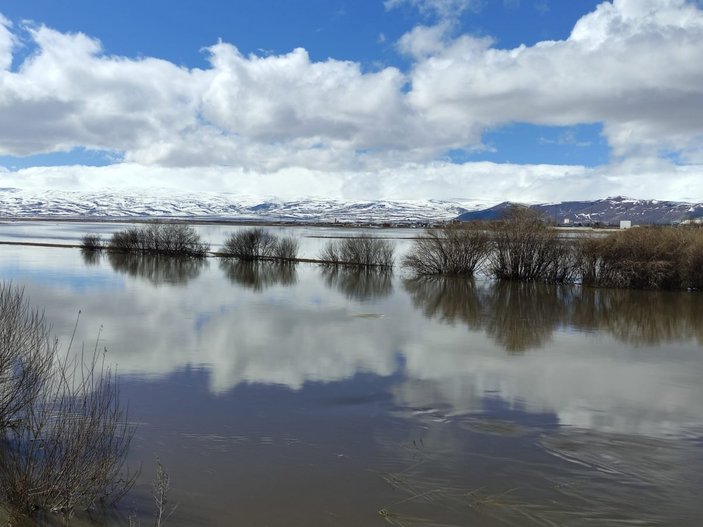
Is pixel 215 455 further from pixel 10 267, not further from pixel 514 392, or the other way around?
pixel 10 267

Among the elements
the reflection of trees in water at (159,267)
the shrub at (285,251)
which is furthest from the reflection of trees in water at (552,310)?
the shrub at (285,251)

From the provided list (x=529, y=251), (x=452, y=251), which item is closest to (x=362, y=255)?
(x=452, y=251)

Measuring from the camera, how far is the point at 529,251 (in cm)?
4303

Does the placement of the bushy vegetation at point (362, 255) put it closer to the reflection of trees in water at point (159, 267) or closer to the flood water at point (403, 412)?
the reflection of trees in water at point (159, 267)

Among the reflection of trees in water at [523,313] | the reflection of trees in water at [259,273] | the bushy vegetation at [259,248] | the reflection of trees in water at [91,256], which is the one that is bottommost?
the reflection of trees in water at [523,313]

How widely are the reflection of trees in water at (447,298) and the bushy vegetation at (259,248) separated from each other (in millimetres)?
17779

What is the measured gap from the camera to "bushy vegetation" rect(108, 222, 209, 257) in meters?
63.3

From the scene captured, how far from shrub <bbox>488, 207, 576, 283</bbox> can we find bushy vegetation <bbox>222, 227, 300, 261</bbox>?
21.5m

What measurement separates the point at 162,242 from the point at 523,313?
155 feet

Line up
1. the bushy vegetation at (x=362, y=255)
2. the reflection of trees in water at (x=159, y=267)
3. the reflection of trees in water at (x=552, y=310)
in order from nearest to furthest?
the reflection of trees in water at (x=552, y=310), the reflection of trees in water at (x=159, y=267), the bushy vegetation at (x=362, y=255)

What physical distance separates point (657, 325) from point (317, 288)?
18503 mm

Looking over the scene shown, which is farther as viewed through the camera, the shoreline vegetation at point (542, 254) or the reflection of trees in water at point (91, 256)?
the reflection of trees in water at point (91, 256)

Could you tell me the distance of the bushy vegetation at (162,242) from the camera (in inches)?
2491

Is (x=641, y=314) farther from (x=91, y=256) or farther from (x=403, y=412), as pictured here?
(x=91, y=256)
